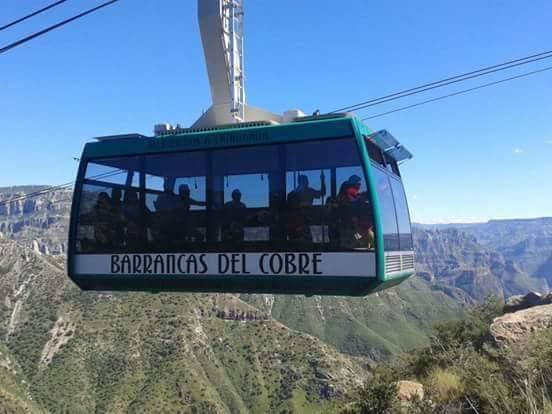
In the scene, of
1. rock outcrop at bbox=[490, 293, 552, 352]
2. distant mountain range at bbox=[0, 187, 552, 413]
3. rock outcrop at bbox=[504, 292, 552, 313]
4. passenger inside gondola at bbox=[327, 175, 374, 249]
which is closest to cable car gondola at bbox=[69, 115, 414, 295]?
passenger inside gondola at bbox=[327, 175, 374, 249]

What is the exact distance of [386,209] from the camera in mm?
10094

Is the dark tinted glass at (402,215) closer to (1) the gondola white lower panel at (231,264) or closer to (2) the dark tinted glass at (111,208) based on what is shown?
(1) the gondola white lower panel at (231,264)

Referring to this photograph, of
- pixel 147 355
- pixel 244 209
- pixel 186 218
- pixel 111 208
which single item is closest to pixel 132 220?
pixel 111 208

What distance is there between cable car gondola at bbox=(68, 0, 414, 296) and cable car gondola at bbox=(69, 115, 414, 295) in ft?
0.07

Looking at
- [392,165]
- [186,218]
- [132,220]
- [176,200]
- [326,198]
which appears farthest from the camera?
[392,165]

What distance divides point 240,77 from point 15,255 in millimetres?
210260

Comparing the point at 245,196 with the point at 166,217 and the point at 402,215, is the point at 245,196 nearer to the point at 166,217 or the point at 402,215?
the point at 166,217

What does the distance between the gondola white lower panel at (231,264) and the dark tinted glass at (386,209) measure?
29.2 inches

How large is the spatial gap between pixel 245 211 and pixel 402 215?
143 inches

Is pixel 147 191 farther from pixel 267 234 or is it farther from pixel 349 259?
pixel 349 259

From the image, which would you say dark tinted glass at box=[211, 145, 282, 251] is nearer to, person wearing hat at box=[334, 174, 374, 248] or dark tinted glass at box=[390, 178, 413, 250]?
person wearing hat at box=[334, 174, 374, 248]

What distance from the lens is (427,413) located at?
11008 mm

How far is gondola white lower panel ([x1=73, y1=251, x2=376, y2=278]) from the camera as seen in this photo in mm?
9352

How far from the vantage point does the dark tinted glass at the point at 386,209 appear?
9.70m
